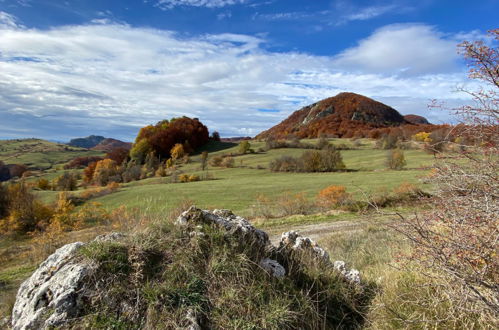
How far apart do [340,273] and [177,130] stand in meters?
108

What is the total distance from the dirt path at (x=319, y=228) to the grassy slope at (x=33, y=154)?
13268 centimetres

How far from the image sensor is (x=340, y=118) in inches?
5595

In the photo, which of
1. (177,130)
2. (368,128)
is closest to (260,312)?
(177,130)

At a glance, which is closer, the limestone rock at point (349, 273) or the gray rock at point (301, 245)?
the limestone rock at point (349, 273)

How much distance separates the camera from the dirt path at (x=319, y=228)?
47.4 ft

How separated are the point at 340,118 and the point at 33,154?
5816 inches

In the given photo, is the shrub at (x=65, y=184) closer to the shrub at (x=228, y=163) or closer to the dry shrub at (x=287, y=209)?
the shrub at (x=228, y=163)

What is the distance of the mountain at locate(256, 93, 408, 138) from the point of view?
130250 millimetres

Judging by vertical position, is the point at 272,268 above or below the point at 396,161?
above

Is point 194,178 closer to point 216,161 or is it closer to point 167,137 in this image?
point 216,161

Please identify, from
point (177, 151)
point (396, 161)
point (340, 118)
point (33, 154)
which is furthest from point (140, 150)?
point (340, 118)

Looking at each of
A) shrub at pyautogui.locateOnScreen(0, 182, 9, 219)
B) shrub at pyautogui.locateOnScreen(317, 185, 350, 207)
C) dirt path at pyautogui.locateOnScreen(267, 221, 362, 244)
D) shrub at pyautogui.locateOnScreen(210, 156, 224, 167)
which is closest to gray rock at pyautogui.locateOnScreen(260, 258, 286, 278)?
dirt path at pyautogui.locateOnScreen(267, 221, 362, 244)

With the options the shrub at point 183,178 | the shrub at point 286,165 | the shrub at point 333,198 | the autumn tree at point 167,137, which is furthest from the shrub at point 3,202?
the autumn tree at point 167,137

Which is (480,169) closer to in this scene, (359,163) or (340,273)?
(340,273)
